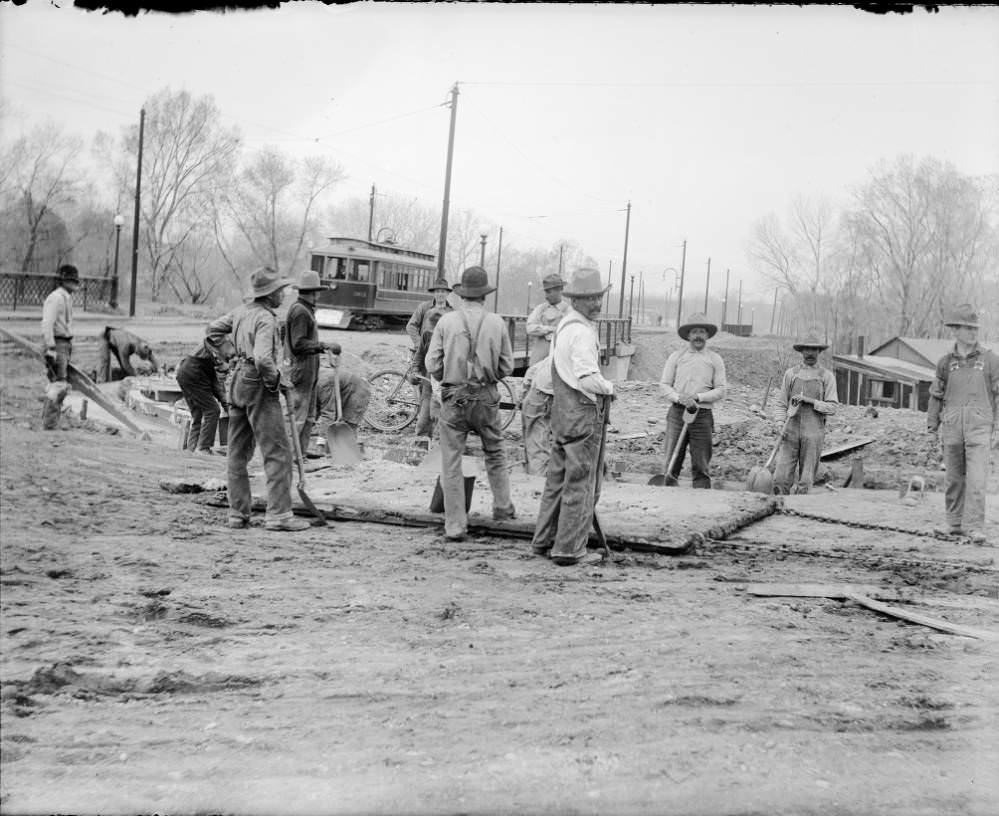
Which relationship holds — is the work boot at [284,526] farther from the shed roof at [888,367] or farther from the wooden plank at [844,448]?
the shed roof at [888,367]

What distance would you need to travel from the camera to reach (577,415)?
6531mm

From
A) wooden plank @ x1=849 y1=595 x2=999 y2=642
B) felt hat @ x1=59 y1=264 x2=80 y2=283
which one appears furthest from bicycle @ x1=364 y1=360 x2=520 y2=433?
wooden plank @ x1=849 y1=595 x2=999 y2=642

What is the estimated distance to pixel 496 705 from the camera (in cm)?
407

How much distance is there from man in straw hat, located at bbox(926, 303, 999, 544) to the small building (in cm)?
2742

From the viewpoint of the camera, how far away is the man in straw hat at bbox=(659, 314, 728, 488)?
31.8 ft

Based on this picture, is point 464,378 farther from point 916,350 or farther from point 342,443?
point 916,350

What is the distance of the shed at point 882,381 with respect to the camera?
36.0m

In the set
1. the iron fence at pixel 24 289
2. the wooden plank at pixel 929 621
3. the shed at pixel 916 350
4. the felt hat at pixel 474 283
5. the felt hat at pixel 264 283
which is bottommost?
the wooden plank at pixel 929 621

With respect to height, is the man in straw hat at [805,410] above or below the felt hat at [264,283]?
below

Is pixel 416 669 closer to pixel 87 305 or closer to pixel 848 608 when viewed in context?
pixel 848 608

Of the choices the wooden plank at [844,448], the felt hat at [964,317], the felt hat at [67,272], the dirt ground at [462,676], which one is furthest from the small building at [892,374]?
the dirt ground at [462,676]

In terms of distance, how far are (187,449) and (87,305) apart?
1827cm

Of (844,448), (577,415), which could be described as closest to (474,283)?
(577,415)

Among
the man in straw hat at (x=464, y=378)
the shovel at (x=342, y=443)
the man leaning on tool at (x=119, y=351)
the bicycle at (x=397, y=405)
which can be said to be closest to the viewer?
the man in straw hat at (x=464, y=378)
